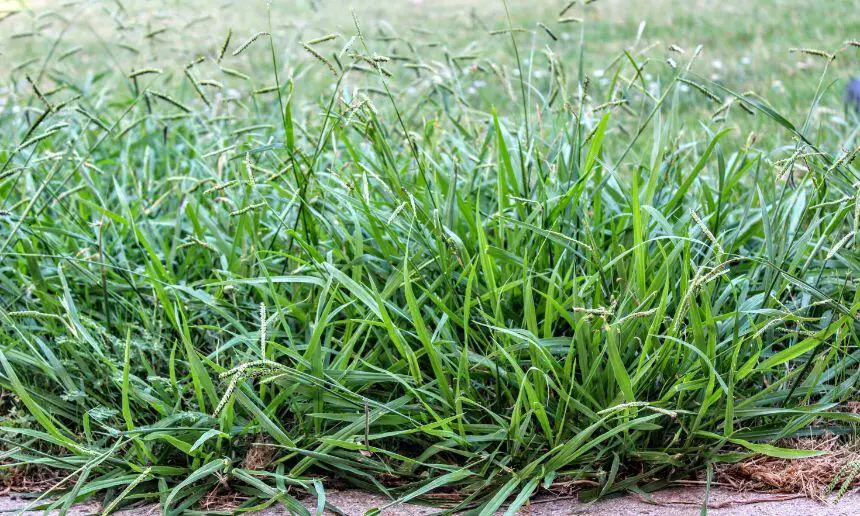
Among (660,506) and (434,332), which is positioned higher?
(434,332)

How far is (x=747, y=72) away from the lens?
18.8 ft

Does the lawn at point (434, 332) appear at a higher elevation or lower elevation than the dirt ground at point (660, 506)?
higher

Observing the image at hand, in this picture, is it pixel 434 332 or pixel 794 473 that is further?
pixel 434 332

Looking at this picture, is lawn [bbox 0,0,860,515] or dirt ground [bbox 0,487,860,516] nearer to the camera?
dirt ground [bbox 0,487,860,516]

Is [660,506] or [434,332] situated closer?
[660,506]

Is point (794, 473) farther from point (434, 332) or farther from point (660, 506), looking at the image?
point (434, 332)

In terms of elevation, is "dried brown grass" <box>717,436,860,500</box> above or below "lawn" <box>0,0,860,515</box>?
below

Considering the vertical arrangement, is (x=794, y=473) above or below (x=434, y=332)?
below

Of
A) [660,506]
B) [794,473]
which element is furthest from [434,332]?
[794,473]

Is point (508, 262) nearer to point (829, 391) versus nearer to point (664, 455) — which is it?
point (664, 455)

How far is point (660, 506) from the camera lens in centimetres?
203

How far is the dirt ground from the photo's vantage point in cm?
198

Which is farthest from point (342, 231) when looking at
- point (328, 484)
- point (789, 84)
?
point (789, 84)

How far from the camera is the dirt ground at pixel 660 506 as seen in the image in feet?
6.48
